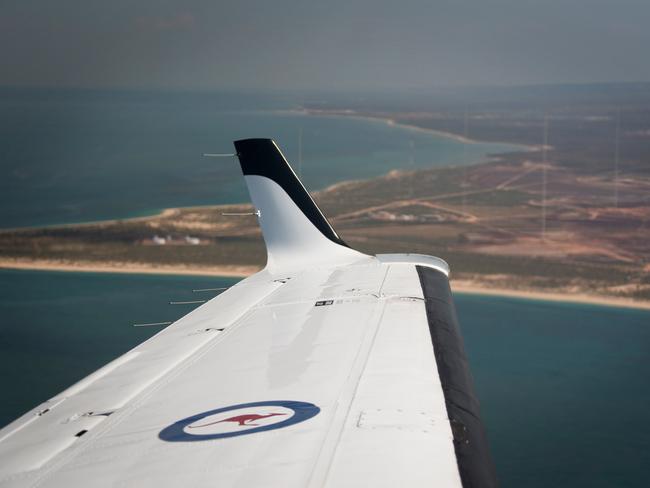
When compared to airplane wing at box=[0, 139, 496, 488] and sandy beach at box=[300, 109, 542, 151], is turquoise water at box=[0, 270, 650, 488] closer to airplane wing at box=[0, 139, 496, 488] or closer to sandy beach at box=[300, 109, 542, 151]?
airplane wing at box=[0, 139, 496, 488]

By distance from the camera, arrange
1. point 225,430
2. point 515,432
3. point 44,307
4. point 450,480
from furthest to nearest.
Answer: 1. point 44,307
2. point 515,432
3. point 225,430
4. point 450,480

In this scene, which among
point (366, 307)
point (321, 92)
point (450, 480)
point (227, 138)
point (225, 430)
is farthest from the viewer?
point (321, 92)

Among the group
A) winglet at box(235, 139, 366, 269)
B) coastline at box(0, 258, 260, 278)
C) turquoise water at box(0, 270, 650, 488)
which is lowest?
turquoise water at box(0, 270, 650, 488)

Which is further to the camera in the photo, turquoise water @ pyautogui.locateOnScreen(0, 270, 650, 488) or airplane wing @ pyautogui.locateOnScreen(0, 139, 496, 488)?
turquoise water @ pyautogui.locateOnScreen(0, 270, 650, 488)

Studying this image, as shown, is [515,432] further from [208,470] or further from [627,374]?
[208,470]

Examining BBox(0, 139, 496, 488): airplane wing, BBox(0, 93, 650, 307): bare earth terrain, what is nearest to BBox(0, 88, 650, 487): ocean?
BBox(0, 93, 650, 307): bare earth terrain

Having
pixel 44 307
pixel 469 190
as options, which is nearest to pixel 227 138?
pixel 469 190

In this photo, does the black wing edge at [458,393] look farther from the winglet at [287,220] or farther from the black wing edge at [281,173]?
the black wing edge at [281,173]
